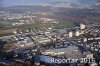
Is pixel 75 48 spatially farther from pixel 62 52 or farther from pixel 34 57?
pixel 34 57

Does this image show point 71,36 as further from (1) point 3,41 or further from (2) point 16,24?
(2) point 16,24

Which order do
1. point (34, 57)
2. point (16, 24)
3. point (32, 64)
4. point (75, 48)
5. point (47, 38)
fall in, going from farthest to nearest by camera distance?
point (16, 24) → point (47, 38) → point (75, 48) → point (34, 57) → point (32, 64)

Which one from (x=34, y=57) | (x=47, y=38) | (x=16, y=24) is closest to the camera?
(x=34, y=57)

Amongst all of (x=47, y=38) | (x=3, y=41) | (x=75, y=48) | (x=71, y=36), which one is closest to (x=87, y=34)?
(x=71, y=36)

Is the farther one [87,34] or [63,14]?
[63,14]

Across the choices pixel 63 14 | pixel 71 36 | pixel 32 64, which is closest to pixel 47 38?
pixel 71 36

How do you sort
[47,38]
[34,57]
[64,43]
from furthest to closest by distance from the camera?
1. [47,38]
2. [64,43]
3. [34,57]
